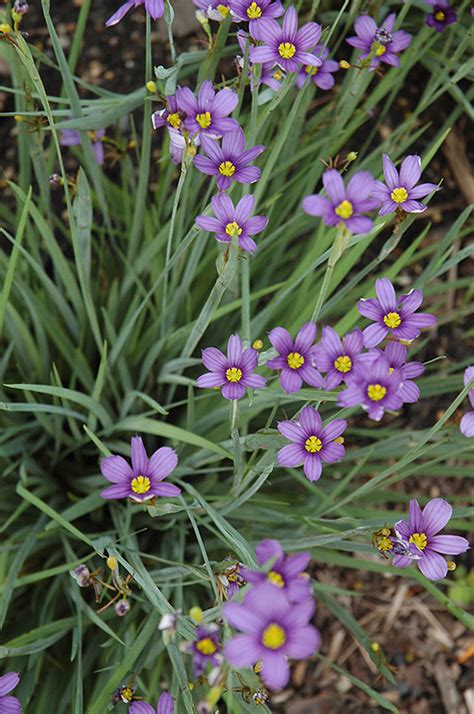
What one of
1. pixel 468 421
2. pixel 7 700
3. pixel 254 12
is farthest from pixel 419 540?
pixel 254 12

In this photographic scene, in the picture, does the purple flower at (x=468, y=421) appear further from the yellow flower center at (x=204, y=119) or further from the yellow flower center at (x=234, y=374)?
the yellow flower center at (x=204, y=119)

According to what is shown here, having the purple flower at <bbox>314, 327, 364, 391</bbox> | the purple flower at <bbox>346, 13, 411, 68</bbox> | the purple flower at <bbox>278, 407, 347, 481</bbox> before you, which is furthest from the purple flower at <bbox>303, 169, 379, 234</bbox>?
the purple flower at <bbox>346, 13, 411, 68</bbox>

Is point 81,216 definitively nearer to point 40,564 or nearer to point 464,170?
point 40,564

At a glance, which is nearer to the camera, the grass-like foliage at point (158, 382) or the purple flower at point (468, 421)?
the purple flower at point (468, 421)

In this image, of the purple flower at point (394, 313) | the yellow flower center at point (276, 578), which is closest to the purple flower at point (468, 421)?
the purple flower at point (394, 313)

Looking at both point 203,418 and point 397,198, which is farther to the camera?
point 203,418

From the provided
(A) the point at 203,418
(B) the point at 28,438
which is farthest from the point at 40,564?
(A) the point at 203,418
